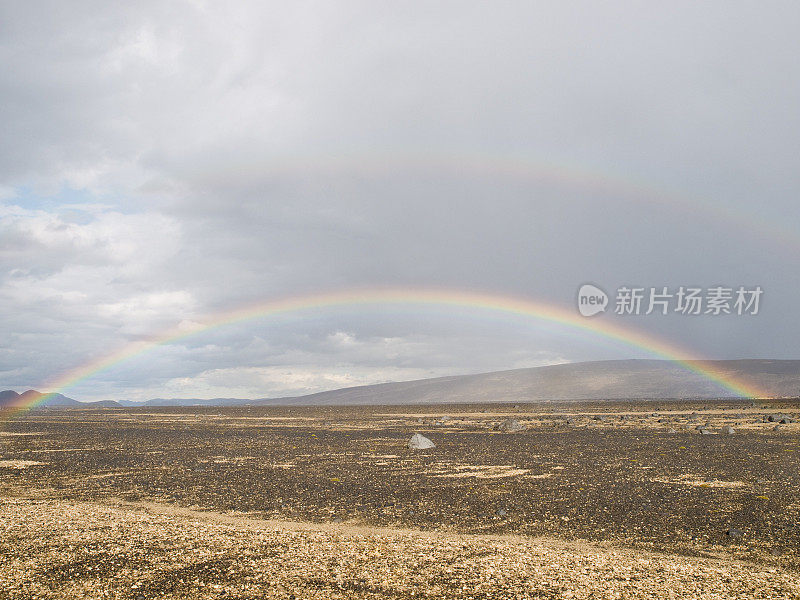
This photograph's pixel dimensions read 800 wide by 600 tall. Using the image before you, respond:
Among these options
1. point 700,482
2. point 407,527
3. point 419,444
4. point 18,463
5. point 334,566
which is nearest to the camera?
point 334,566

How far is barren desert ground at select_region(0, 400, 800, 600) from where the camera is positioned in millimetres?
11039

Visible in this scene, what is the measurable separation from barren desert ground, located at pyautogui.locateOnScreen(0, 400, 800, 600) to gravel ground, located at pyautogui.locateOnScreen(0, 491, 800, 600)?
0.05m

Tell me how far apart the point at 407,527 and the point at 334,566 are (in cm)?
383

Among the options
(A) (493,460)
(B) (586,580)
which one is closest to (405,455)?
(A) (493,460)

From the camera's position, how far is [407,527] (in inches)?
610

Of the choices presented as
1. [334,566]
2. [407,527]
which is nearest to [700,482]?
[407,527]

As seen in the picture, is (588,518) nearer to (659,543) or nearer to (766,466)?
(659,543)

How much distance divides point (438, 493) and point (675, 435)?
2858 centimetres

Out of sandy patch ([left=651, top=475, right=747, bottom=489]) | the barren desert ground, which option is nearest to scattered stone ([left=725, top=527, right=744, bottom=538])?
the barren desert ground

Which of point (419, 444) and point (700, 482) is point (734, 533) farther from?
point (419, 444)

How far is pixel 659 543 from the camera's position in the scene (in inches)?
537

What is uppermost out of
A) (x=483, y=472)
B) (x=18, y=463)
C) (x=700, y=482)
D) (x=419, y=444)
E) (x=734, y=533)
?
(x=734, y=533)

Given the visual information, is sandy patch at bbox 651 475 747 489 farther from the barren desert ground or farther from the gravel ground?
the gravel ground

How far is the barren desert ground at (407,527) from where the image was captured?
11039 mm
